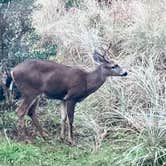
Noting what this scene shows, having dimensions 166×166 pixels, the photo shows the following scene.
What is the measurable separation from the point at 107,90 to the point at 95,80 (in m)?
0.77

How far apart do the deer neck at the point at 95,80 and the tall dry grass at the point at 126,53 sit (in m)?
0.47

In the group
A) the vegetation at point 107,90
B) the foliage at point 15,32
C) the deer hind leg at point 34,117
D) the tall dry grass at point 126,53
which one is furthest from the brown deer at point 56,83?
the foliage at point 15,32

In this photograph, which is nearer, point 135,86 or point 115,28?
point 135,86

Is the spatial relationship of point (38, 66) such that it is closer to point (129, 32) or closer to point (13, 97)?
point (13, 97)

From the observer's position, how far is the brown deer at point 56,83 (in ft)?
27.8

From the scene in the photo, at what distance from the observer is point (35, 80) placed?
8.51m

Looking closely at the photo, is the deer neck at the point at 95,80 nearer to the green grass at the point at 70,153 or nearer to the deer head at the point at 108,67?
the deer head at the point at 108,67

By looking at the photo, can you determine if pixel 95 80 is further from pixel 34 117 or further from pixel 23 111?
pixel 23 111

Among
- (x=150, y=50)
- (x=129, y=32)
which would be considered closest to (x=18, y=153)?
(x=150, y=50)

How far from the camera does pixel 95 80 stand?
29.5ft

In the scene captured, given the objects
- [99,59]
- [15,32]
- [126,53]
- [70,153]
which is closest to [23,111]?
[70,153]

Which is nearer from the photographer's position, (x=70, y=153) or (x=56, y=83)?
(x=70, y=153)

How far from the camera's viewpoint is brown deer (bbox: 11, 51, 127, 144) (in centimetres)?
848

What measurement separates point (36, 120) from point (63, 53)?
3528mm
